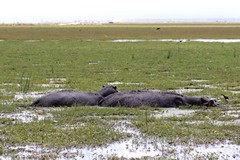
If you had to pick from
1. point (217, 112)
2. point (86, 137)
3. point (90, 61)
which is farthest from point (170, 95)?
point (90, 61)

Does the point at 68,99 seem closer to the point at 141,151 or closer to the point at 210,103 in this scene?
the point at 210,103

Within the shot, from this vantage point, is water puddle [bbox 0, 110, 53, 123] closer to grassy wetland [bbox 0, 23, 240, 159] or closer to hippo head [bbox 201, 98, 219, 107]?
grassy wetland [bbox 0, 23, 240, 159]

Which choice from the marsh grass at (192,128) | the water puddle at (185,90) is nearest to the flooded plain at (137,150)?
the marsh grass at (192,128)

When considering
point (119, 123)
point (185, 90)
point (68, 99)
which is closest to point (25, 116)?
point (68, 99)

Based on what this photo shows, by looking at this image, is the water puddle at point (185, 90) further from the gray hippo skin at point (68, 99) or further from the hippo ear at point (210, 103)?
the gray hippo skin at point (68, 99)

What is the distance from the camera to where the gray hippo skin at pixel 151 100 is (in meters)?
15.4

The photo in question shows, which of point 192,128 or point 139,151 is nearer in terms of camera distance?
point 139,151

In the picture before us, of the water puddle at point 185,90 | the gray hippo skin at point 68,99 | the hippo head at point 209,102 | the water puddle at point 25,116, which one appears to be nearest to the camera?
the water puddle at point 25,116

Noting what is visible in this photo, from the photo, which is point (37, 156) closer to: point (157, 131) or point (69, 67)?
point (157, 131)

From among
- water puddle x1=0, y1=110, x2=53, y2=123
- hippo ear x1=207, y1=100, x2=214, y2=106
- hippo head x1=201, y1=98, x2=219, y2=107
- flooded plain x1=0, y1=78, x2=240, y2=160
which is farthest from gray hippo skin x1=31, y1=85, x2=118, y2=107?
flooded plain x1=0, y1=78, x2=240, y2=160

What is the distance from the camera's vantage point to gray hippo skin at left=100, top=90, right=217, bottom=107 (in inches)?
605

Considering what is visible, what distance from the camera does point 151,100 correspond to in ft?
50.8

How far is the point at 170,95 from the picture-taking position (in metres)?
15.5

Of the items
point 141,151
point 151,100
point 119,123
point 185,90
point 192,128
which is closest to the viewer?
point 141,151
